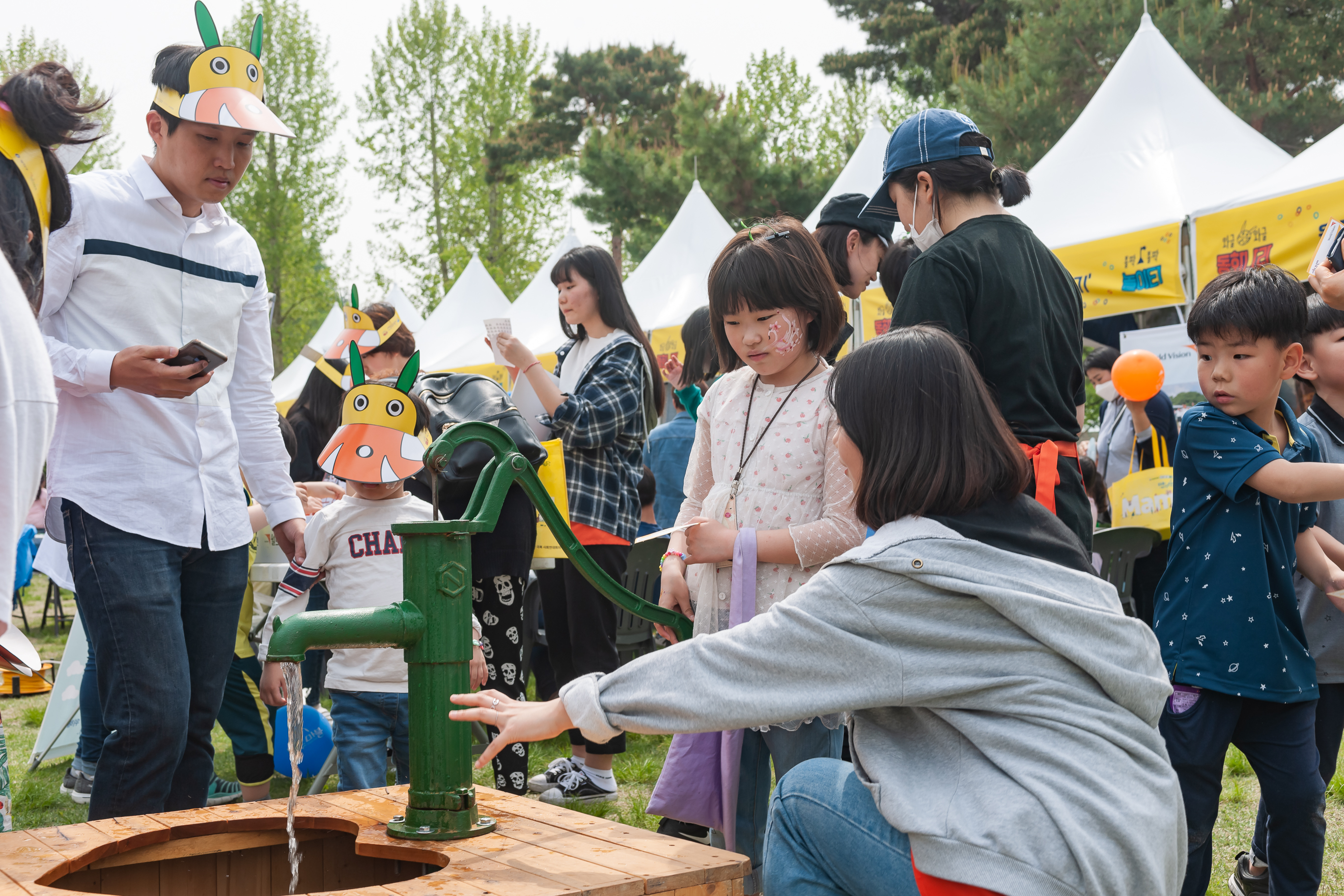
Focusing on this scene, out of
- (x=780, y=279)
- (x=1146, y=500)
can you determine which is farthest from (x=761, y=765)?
(x=1146, y=500)

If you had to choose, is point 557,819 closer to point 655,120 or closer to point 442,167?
point 655,120

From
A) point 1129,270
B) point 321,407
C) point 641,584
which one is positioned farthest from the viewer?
point 1129,270

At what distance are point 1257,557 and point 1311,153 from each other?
503cm

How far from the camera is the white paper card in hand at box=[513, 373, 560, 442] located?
3.89m

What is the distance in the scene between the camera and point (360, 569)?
3332 millimetres

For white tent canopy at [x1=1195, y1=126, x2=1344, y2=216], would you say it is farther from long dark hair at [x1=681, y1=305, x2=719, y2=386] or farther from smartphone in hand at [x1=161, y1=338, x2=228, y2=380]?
smartphone in hand at [x1=161, y1=338, x2=228, y2=380]

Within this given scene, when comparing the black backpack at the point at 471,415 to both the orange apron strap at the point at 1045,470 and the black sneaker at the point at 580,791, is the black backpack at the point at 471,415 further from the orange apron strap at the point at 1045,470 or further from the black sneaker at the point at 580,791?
the orange apron strap at the point at 1045,470

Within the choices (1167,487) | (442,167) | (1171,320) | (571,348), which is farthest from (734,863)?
(442,167)

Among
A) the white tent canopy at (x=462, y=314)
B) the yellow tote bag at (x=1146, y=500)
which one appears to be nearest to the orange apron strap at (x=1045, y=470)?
the yellow tote bag at (x=1146, y=500)

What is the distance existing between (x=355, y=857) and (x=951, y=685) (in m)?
1.07

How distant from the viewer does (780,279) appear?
2336mm

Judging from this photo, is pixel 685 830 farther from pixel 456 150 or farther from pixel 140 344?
pixel 456 150

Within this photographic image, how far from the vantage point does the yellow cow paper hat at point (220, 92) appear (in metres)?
2.40

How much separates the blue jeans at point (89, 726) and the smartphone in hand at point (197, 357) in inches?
58.8
